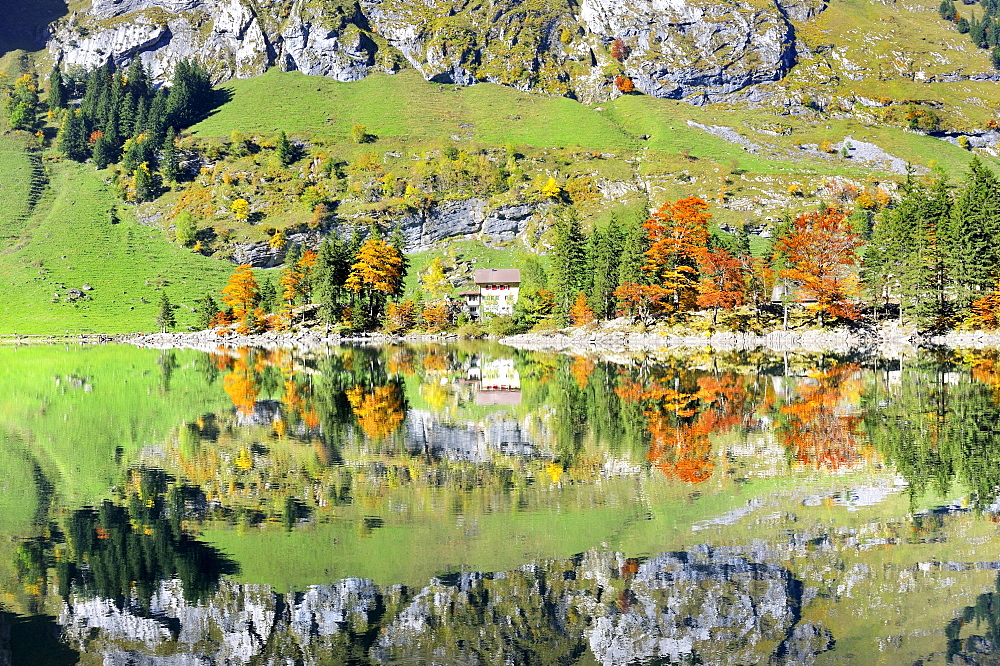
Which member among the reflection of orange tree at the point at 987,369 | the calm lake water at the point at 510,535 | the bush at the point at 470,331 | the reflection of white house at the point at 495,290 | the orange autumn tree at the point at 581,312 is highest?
the calm lake water at the point at 510,535

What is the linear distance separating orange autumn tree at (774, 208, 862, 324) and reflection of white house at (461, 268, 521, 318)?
2449 inches

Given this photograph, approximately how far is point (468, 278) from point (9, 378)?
10973 centimetres

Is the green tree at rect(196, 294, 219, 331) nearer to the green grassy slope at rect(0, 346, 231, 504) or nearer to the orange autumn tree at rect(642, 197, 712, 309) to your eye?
the green grassy slope at rect(0, 346, 231, 504)

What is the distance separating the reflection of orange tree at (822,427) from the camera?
24734mm

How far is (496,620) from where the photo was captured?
12.7 meters

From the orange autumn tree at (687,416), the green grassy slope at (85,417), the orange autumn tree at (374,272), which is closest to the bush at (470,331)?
the orange autumn tree at (374,272)

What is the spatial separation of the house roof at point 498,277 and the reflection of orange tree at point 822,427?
105604 mm

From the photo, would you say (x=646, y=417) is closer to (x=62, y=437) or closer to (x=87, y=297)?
(x=62, y=437)

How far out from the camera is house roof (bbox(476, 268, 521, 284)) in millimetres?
149375

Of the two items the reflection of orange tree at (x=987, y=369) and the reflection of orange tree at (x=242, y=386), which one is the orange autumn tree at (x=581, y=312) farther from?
the reflection of orange tree at (x=987, y=369)

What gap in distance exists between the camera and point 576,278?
116062 millimetres

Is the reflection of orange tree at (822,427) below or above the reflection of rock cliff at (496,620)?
below

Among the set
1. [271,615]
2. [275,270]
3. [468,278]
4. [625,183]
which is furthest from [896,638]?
[625,183]

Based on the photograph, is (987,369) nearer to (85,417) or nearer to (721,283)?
(721,283)
